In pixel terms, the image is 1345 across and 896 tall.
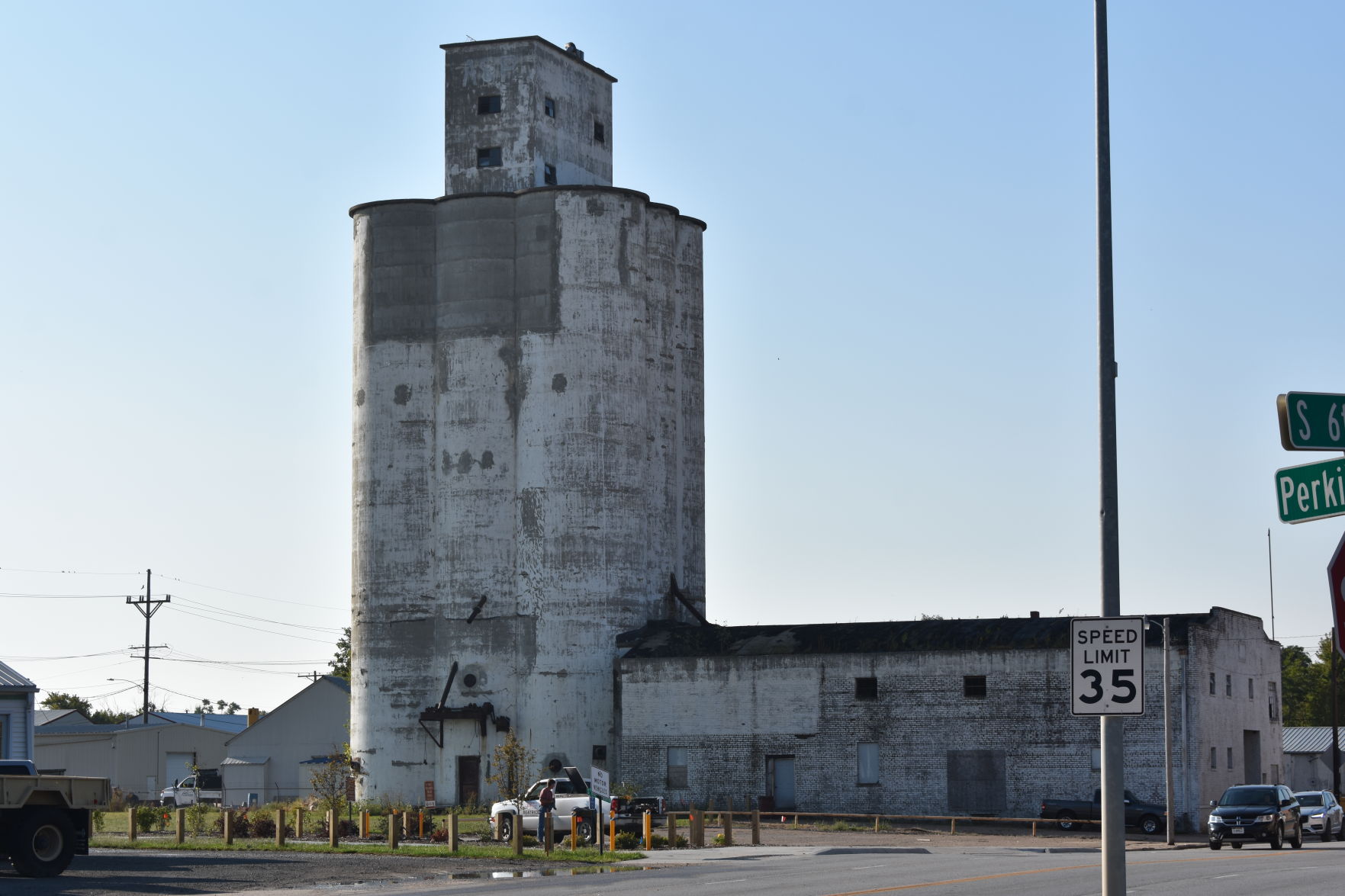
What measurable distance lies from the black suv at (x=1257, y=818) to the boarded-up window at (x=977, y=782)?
47.9 ft

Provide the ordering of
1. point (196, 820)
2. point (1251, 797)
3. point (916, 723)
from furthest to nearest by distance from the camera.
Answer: point (916, 723), point (196, 820), point (1251, 797)

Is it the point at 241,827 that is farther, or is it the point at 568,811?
the point at 241,827

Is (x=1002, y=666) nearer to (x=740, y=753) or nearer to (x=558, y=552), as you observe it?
(x=740, y=753)

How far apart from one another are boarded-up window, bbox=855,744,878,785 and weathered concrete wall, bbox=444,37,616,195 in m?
28.3

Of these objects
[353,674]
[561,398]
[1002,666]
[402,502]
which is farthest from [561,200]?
[1002,666]

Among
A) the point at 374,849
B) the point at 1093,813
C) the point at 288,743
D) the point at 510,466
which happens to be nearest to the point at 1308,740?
the point at 1093,813

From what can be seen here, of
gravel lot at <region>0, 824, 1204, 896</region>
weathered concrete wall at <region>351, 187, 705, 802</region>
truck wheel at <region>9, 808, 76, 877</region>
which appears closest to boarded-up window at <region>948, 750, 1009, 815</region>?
gravel lot at <region>0, 824, 1204, 896</region>

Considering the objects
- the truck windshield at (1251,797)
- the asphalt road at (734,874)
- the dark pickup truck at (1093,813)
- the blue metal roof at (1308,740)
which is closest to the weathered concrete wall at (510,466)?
the dark pickup truck at (1093,813)

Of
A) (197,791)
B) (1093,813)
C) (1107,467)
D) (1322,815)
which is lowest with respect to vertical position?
(197,791)

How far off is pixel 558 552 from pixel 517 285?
1117 centimetres

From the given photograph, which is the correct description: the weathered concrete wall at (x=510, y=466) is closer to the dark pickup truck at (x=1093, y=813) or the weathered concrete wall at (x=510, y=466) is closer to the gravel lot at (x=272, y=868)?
the dark pickup truck at (x=1093, y=813)

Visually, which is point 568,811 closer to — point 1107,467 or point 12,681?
point 12,681

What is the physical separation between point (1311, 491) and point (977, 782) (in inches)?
1926

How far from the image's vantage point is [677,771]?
6531 cm
